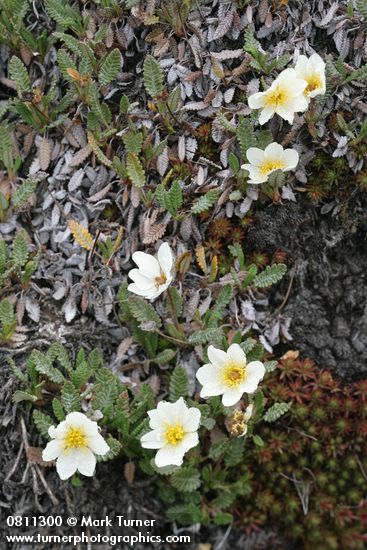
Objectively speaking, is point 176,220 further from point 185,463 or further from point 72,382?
point 185,463

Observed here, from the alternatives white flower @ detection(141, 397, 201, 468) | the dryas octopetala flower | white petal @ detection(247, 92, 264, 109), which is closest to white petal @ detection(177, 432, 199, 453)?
white flower @ detection(141, 397, 201, 468)

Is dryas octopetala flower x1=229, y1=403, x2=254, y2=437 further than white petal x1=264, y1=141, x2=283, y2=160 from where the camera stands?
No

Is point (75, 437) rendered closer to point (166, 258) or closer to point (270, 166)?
point (166, 258)

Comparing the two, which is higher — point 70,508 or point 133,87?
point 133,87

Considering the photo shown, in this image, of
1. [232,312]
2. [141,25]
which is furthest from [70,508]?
[141,25]

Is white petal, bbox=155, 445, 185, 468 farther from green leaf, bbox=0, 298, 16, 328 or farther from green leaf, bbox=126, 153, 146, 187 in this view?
green leaf, bbox=126, 153, 146, 187

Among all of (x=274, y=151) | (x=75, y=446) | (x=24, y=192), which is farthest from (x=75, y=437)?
(x=274, y=151)
